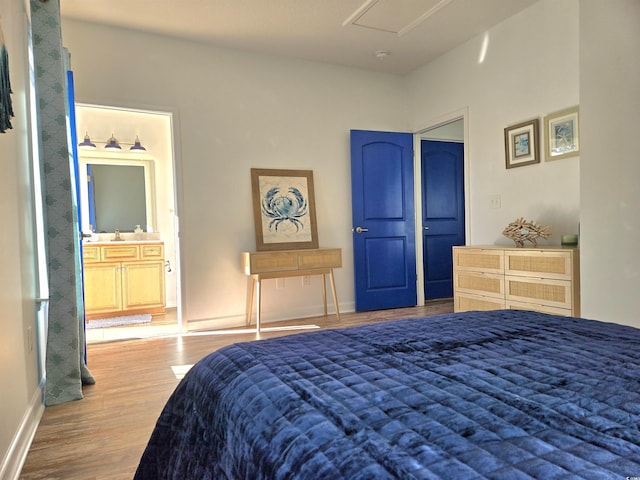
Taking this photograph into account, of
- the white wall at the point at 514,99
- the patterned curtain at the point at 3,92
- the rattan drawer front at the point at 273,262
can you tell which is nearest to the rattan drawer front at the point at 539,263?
the white wall at the point at 514,99

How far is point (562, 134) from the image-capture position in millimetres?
3398

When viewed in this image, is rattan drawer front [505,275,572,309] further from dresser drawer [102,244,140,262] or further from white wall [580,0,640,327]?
dresser drawer [102,244,140,262]

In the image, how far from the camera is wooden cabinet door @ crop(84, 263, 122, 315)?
189 inches

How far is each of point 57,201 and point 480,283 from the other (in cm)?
324

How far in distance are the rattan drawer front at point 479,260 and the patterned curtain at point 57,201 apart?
121 inches

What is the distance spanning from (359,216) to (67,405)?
3.38 meters

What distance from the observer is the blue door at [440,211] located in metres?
5.57

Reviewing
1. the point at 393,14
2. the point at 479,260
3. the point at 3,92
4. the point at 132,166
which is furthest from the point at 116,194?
the point at 479,260

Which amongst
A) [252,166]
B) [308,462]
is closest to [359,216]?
[252,166]

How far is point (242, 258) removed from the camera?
4.36 metres

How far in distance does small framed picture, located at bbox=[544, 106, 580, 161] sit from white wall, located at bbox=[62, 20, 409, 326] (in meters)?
2.09

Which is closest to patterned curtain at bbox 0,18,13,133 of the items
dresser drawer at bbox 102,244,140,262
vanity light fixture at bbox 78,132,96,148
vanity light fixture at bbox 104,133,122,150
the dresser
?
the dresser

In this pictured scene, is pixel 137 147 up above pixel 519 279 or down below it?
above

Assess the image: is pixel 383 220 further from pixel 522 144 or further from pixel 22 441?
pixel 22 441
